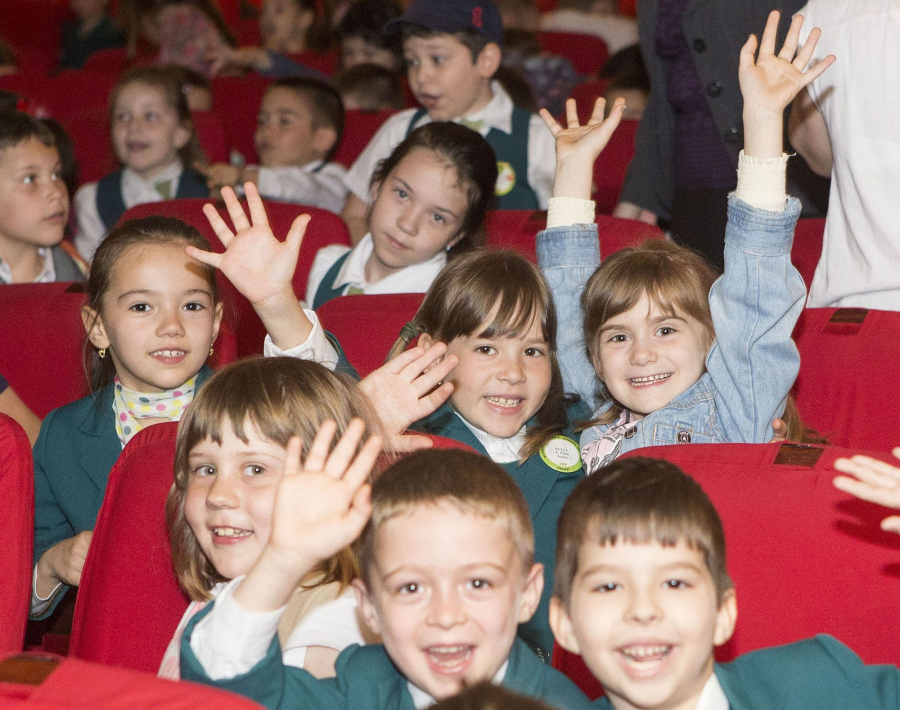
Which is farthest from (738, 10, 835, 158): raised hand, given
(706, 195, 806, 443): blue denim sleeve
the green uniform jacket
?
the green uniform jacket

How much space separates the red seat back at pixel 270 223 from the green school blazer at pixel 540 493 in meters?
0.67

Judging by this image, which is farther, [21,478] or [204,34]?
[204,34]

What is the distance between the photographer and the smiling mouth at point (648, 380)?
6.66 feet

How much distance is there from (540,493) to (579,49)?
5246mm

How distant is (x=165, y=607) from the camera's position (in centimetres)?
158

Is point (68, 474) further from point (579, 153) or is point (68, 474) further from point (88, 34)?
point (88, 34)

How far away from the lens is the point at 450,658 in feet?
4.22

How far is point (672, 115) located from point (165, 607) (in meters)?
1.98

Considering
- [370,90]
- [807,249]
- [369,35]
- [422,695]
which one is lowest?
[422,695]

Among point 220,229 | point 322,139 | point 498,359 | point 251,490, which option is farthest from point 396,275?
point 322,139

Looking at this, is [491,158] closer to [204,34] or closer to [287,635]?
[287,635]

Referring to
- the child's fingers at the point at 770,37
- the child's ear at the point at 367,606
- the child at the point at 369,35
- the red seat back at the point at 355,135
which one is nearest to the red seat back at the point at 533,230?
the child's fingers at the point at 770,37

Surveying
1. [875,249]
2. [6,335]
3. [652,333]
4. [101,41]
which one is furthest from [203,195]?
[101,41]

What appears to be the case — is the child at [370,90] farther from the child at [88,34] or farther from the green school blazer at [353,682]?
the green school blazer at [353,682]
